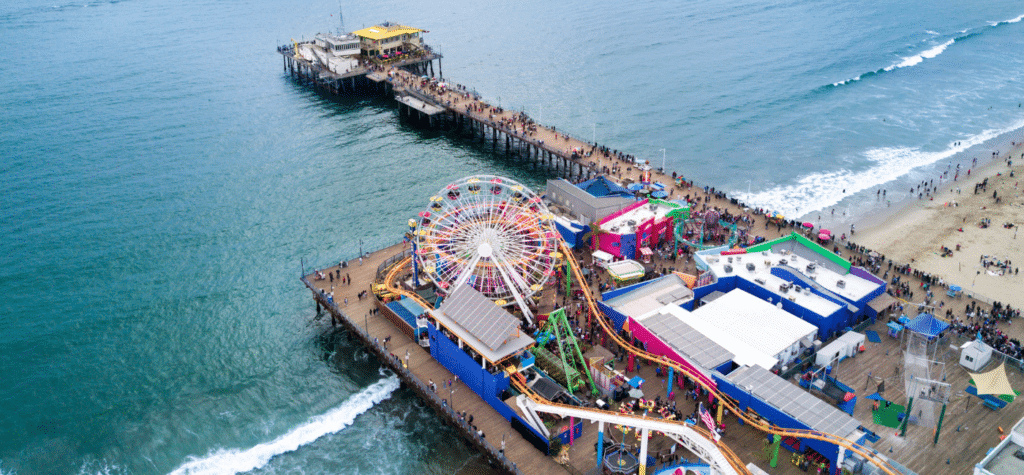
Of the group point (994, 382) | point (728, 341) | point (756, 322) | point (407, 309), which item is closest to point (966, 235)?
point (994, 382)

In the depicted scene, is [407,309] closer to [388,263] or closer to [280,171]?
[388,263]

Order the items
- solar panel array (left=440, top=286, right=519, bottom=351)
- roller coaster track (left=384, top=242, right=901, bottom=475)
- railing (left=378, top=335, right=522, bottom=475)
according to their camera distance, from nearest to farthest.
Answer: roller coaster track (left=384, top=242, right=901, bottom=475) < railing (left=378, top=335, right=522, bottom=475) < solar panel array (left=440, top=286, right=519, bottom=351)

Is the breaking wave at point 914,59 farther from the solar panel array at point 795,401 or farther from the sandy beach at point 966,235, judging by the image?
the solar panel array at point 795,401

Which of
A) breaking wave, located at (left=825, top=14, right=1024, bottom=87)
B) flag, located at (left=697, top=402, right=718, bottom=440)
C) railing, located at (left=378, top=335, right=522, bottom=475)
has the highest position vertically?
breaking wave, located at (left=825, top=14, right=1024, bottom=87)

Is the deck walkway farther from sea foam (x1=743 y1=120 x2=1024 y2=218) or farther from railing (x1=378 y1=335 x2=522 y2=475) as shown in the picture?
sea foam (x1=743 y1=120 x2=1024 y2=218)

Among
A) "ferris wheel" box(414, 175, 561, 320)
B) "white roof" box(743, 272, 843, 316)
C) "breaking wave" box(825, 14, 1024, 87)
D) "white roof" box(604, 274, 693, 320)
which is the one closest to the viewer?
"white roof" box(743, 272, 843, 316)

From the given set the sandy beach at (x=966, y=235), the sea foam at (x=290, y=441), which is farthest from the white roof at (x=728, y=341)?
the sandy beach at (x=966, y=235)

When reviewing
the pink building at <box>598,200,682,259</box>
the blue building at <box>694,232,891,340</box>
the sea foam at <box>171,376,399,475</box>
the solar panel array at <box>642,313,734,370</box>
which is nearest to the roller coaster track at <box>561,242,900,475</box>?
the solar panel array at <box>642,313,734,370</box>

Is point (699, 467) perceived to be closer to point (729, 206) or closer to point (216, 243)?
point (729, 206)

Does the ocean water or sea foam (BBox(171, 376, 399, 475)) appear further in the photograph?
the ocean water
